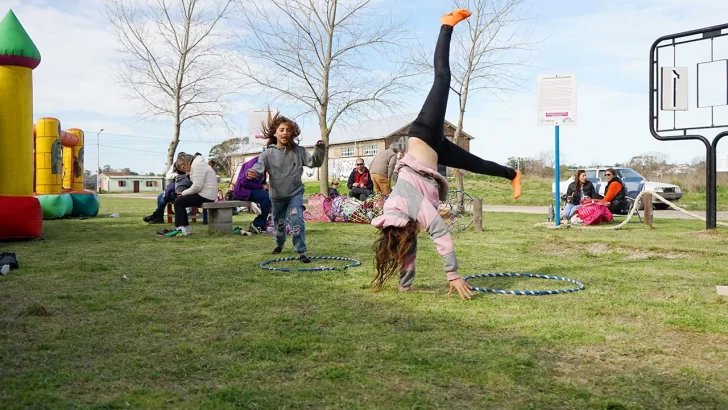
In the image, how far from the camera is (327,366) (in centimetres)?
341

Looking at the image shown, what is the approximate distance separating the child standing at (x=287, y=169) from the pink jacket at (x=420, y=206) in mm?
2738

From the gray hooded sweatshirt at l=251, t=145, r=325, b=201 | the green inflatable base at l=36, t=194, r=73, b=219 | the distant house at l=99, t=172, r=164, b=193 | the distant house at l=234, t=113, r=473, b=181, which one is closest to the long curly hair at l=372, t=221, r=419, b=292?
the gray hooded sweatshirt at l=251, t=145, r=325, b=201

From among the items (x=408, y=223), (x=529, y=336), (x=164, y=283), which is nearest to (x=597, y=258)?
(x=408, y=223)

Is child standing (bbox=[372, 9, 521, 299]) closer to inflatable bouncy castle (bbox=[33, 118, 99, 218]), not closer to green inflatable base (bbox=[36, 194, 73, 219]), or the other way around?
inflatable bouncy castle (bbox=[33, 118, 99, 218])

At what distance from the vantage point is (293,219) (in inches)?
328

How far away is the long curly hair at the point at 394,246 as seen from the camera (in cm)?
560

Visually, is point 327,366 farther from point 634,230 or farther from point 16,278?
point 634,230

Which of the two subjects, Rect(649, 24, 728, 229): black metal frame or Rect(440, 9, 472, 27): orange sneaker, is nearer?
Rect(440, 9, 472, 27): orange sneaker

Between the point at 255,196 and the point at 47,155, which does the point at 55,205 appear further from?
the point at 255,196

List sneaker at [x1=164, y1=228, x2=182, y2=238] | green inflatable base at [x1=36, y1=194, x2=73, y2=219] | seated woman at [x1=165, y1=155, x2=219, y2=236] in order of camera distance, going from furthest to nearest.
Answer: green inflatable base at [x1=36, y1=194, x2=73, y2=219], seated woman at [x1=165, y1=155, x2=219, y2=236], sneaker at [x1=164, y1=228, x2=182, y2=238]

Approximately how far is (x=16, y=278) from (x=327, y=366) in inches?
187

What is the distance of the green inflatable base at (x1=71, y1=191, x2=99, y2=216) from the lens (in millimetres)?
18672

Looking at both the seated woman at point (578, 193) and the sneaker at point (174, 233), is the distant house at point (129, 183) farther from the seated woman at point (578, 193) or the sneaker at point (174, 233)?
the sneaker at point (174, 233)

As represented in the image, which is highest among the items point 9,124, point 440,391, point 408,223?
point 9,124
